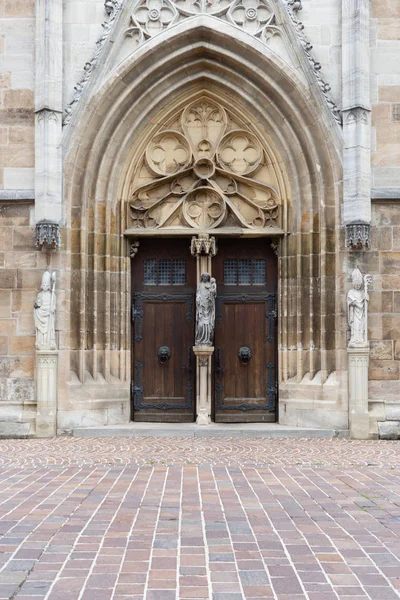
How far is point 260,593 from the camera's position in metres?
4.02

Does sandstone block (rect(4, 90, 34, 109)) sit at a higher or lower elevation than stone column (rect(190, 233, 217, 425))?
higher

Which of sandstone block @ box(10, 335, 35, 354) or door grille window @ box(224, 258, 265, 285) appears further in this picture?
door grille window @ box(224, 258, 265, 285)

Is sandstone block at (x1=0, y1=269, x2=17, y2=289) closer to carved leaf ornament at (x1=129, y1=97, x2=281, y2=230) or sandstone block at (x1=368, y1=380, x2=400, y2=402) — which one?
carved leaf ornament at (x1=129, y1=97, x2=281, y2=230)

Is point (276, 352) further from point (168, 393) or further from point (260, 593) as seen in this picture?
point (260, 593)

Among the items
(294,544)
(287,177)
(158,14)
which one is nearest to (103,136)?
(158,14)

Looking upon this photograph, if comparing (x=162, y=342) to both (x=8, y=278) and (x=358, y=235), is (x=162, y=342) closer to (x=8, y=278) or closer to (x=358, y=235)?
(x=8, y=278)

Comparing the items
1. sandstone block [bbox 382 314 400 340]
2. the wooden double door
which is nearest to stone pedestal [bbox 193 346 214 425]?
the wooden double door

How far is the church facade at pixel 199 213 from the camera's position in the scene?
11039 mm

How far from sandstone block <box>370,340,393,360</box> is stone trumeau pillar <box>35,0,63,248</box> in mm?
4929

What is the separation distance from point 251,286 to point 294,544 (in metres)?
7.45

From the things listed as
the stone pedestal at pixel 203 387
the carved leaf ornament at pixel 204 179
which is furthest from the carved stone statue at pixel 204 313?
the carved leaf ornament at pixel 204 179

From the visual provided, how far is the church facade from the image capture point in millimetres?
11039

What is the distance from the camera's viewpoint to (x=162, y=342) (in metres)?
12.1

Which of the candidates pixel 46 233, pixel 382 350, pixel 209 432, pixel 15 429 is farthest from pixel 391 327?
pixel 15 429
